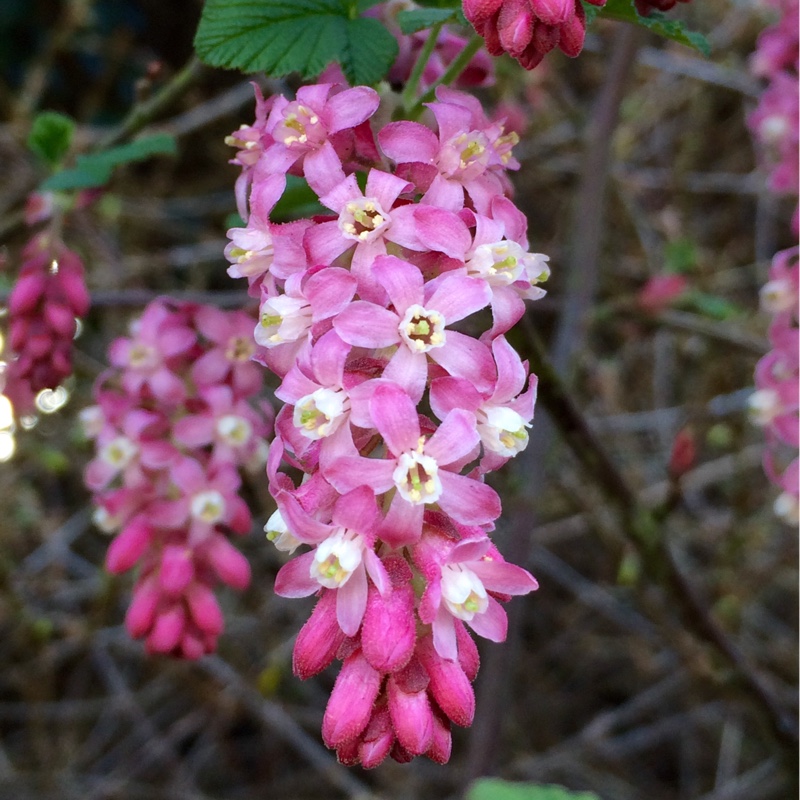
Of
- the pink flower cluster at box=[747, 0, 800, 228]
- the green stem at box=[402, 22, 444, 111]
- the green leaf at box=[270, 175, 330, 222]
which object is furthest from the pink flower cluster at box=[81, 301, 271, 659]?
the pink flower cluster at box=[747, 0, 800, 228]

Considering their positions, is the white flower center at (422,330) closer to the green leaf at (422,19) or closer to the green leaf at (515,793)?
the green leaf at (422,19)

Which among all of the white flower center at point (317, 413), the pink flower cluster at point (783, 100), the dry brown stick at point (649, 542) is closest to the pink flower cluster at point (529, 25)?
the white flower center at point (317, 413)

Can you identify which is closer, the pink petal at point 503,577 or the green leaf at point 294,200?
the pink petal at point 503,577

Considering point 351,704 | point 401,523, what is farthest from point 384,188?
point 351,704

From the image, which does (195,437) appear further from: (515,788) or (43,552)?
(43,552)

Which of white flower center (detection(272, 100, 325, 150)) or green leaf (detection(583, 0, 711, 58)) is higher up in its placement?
green leaf (detection(583, 0, 711, 58))

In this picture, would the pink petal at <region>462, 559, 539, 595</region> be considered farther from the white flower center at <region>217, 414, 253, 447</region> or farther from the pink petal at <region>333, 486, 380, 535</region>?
the white flower center at <region>217, 414, 253, 447</region>
